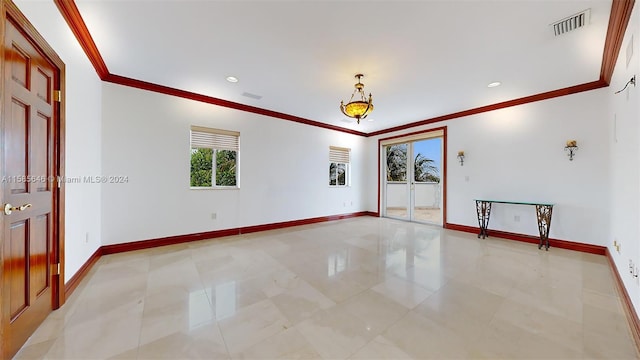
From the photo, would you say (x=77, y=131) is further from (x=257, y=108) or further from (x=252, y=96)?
(x=257, y=108)

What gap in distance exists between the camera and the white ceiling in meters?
2.21

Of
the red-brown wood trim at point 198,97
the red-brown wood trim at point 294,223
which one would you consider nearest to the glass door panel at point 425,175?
the red-brown wood trim at point 294,223

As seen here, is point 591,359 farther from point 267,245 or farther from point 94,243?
point 94,243

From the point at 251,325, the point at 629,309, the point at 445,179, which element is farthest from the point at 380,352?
the point at 445,179

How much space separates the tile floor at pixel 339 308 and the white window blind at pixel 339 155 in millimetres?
3533

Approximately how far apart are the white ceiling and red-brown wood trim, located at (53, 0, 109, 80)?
0.07m

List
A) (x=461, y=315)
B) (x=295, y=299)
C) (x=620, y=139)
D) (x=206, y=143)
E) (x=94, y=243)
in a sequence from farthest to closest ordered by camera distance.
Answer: (x=206, y=143), (x=94, y=243), (x=620, y=139), (x=295, y=299), (x=461, y=315)

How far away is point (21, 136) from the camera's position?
162 centimetres

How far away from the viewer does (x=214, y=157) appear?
15.3 feet

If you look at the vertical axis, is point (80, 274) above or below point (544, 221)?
below

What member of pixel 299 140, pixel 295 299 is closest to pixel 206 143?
pixel 299 140

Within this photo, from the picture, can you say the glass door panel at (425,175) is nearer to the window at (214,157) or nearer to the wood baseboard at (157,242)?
the wood baseboard at (157,242)

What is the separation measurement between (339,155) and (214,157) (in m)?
3.45

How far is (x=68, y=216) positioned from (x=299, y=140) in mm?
4249
